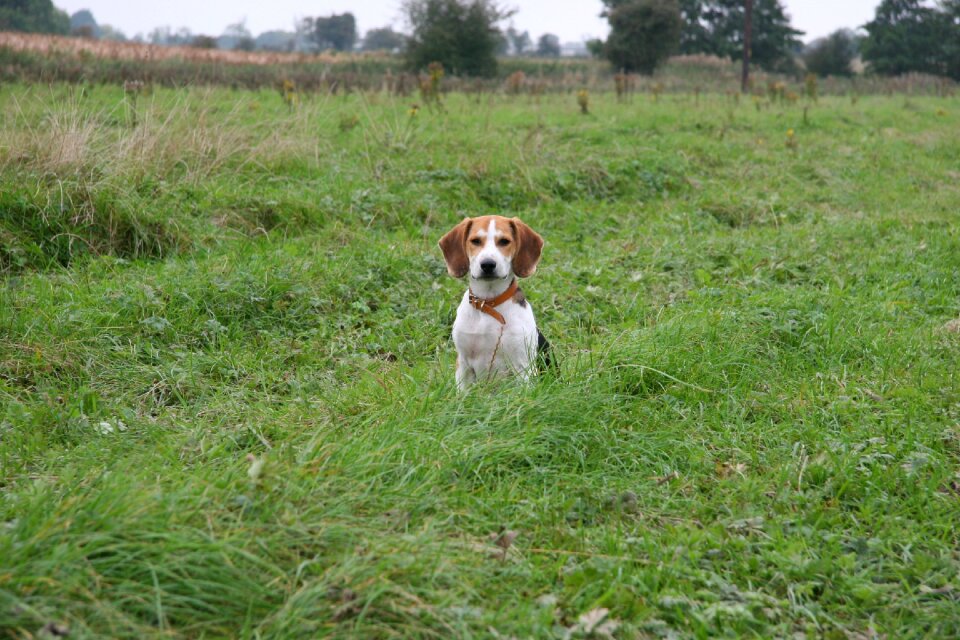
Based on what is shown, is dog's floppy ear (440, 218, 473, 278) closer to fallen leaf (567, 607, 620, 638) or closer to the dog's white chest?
the dog's white chest

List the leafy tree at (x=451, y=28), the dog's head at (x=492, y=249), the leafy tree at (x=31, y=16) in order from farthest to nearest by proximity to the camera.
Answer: the leafy tree at (x=31, y=16)
the leafy tree at (x=451, y=28)
the dog's head at (x=492, y=249)

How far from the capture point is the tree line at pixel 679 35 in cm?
2302

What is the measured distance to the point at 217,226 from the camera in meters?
6.63

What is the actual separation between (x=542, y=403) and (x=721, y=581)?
115 centimetres

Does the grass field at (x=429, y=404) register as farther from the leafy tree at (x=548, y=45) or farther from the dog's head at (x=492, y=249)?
the leafy tree at (x=548, y=45)

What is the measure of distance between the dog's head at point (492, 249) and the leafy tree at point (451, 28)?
19583 millimetres

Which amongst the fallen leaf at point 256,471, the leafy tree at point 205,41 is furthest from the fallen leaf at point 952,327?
the leafy tree at point 205,41

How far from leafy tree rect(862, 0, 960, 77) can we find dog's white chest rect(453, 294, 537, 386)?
4098cm

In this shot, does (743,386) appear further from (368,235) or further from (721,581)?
(368,235)

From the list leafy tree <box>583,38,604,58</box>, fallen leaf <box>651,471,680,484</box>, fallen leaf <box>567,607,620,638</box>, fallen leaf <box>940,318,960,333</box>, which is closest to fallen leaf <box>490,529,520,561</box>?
fallen leaf <box>567,607,620,638</box>

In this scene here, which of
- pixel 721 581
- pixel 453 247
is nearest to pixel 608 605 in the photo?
pixel 721 581

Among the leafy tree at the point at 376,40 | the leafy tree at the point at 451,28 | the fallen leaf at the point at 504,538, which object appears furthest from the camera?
the leafy tree at the point at 376,40

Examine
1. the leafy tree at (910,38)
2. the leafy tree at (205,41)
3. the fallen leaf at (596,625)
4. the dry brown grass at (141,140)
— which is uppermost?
the leafy tree at (910,38)

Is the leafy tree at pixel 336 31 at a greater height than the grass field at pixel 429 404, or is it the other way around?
the leafy tree at pixel 336 31
